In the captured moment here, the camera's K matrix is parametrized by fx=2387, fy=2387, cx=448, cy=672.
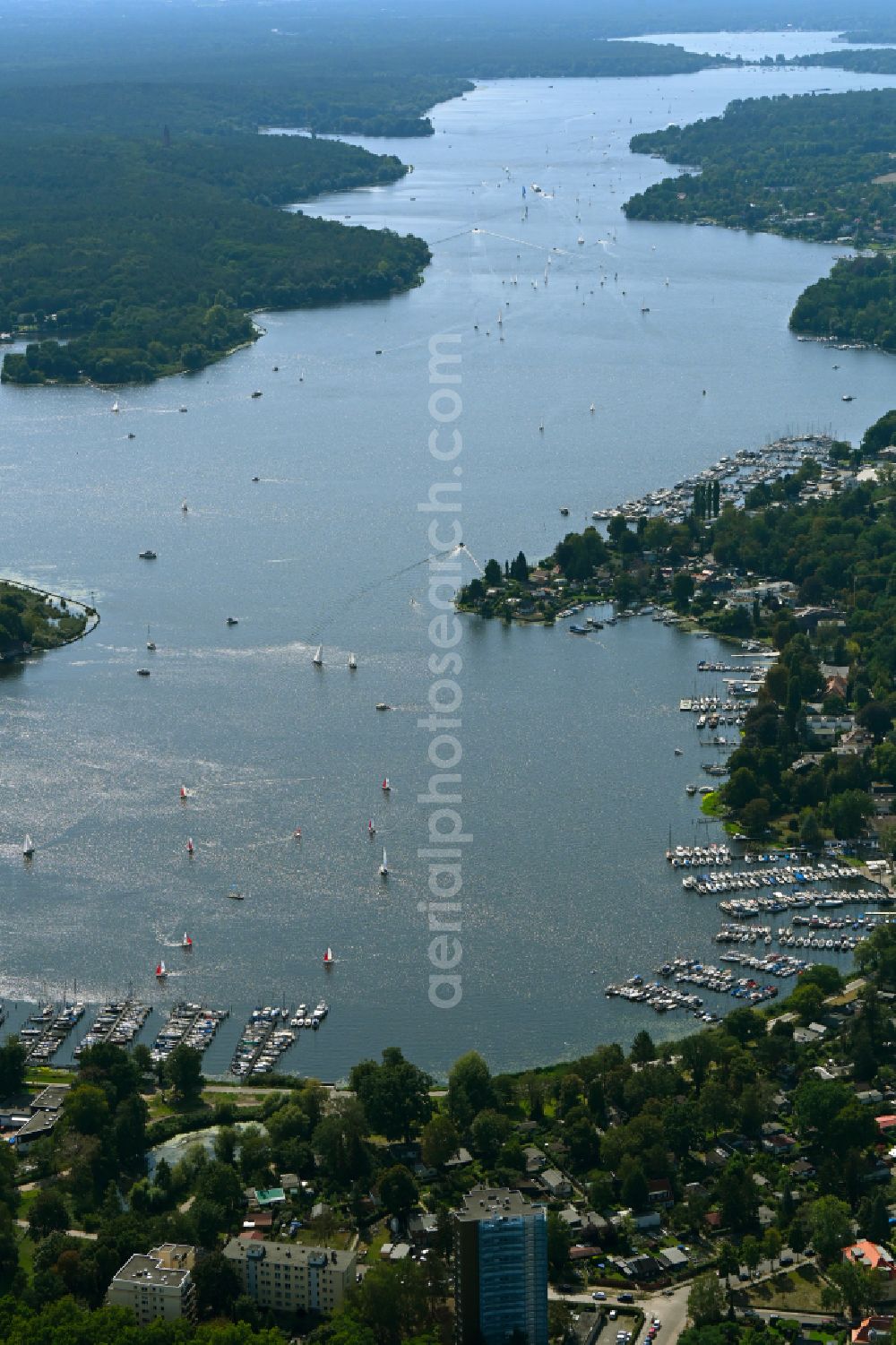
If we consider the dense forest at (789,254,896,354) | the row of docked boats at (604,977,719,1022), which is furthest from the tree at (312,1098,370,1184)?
the dense forest at (789,254,896,354)

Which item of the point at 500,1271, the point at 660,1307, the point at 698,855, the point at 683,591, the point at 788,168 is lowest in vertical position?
the point at 660,1307

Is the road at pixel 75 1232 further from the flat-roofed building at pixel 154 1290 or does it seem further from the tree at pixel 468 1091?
the tree at pixel 468 1091

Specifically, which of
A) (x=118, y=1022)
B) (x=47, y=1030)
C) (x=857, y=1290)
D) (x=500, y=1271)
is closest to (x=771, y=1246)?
(x=857, y=1290)

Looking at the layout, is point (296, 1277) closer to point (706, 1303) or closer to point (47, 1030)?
point (706, 1303)

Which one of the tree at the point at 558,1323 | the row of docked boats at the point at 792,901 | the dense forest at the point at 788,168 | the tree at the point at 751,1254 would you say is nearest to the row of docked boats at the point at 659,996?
the row of docked boats at the point at 792,901

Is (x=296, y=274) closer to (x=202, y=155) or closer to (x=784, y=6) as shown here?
(x=202, y=155)

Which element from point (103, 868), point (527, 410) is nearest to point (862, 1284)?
point (103, 868)
